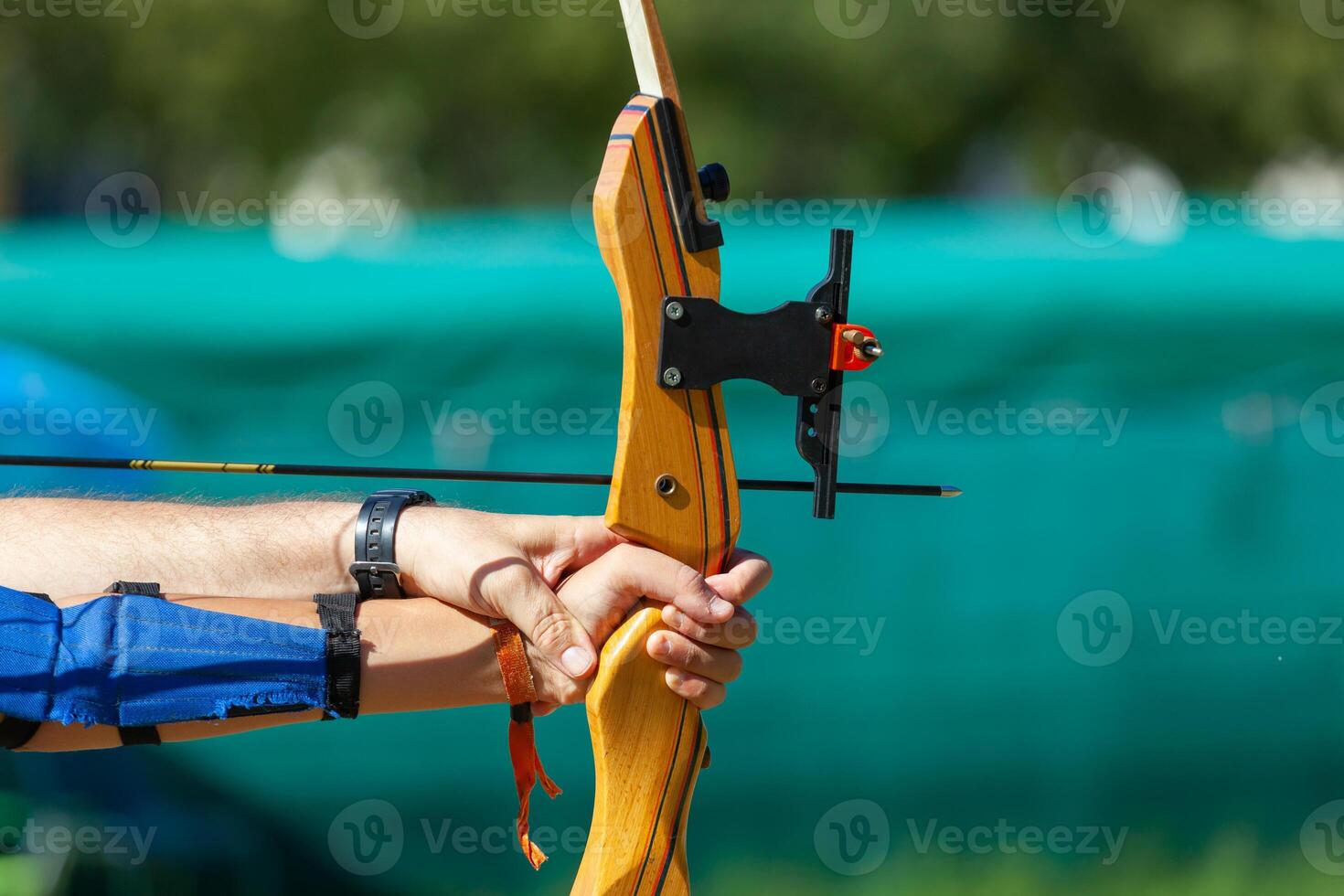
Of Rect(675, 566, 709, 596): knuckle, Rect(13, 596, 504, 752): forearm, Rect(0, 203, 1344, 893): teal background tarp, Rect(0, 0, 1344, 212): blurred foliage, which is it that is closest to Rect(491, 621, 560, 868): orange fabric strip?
Rect(13, 596, 504, 752): forearm

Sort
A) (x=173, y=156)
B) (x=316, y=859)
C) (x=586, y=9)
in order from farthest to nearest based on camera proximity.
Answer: (x=173, y=156)
(x=586, y=9)
(x=316, y=859)

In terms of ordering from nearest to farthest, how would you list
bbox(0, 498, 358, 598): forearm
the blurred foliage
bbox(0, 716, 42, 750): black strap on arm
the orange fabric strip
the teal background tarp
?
bbox(0, 716, 42, 750): black strap on arm, the orange fabric strip, bbox(0, 498, 358, 598): forearm, the teal background tarp, the blurred foliage

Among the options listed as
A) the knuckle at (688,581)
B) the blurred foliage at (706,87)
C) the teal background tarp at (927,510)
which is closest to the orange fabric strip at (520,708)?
the knuckle at (688,581)

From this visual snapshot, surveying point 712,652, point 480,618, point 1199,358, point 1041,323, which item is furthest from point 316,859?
point 1199,358

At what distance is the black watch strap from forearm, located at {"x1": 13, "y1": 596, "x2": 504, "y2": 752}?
0.06 metres

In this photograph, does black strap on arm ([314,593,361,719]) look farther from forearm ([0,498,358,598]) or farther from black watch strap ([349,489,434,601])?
→ forearm ([0,498,358,598])

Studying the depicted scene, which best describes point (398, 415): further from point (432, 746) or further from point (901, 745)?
point (901, 745)

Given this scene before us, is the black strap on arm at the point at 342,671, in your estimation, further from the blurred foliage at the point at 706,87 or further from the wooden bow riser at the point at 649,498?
the blurred foliage at the point at 706,87

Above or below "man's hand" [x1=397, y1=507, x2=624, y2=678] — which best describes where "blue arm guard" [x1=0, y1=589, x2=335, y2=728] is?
below

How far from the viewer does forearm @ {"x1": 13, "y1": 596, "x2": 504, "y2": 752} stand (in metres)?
1.83

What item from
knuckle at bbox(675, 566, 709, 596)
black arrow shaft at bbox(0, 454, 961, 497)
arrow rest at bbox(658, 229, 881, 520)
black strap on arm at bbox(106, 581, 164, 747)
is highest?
arrow rest at bbox(658, 229, 881, 520)

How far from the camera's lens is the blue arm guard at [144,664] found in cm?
164

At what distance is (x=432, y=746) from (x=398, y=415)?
2.42 feet

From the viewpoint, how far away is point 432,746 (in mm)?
2891
